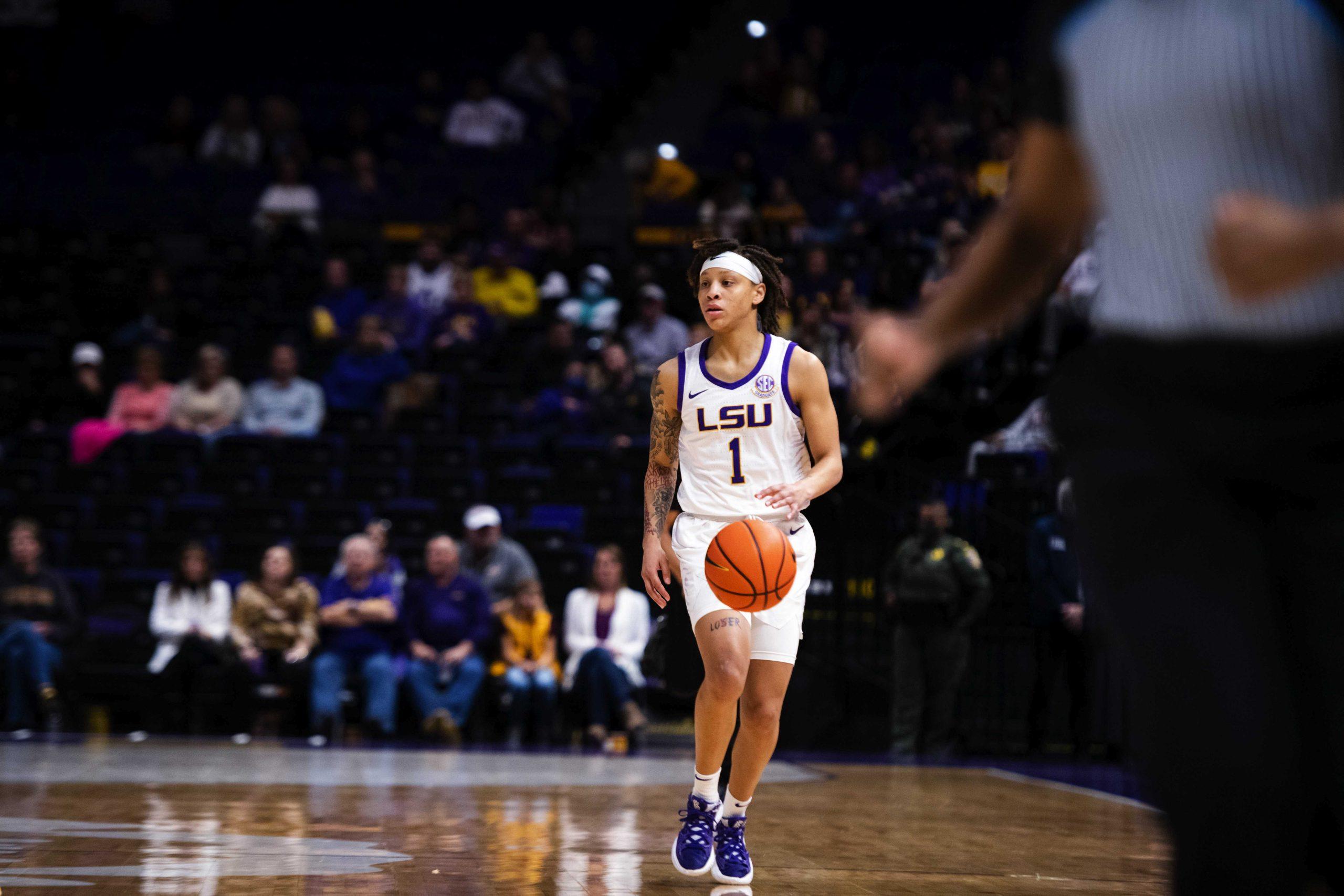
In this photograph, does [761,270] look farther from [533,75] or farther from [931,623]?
[533,75]

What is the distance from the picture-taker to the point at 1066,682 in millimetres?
11078

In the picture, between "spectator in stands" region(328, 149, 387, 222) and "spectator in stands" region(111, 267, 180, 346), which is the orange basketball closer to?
"spectator in stands" region(111, 267, 180, 346)

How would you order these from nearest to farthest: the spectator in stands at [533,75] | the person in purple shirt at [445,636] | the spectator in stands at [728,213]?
the person in purple shirt at [445,636] → the spectator in stands at [728,213] → the spectator in stands at [533,75]

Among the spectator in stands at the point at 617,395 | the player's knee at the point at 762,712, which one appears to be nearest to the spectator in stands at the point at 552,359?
the spectator in stands at the point at 617,395

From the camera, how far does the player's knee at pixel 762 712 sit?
4934 millimetres

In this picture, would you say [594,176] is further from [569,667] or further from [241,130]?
[569,667]

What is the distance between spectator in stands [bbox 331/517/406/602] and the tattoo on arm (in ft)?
19.8

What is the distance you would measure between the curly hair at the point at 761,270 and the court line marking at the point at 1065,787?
355cm

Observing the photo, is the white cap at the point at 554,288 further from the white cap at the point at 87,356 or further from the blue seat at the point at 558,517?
the white cap at the point at 87,356

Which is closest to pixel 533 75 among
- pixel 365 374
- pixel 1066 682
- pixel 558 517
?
pixel 365 374

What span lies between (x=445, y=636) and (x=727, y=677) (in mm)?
6460

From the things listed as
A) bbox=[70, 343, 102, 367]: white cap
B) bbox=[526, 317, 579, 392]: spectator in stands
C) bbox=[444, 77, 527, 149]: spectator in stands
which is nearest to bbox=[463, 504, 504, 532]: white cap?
bbox=[526, 317, 579, 392]: spectator in stands

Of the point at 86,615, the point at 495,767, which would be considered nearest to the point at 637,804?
the point at 495,767

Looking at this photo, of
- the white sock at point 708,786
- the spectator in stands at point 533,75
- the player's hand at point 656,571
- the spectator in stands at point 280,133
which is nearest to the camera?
the white sock at point 708,786
